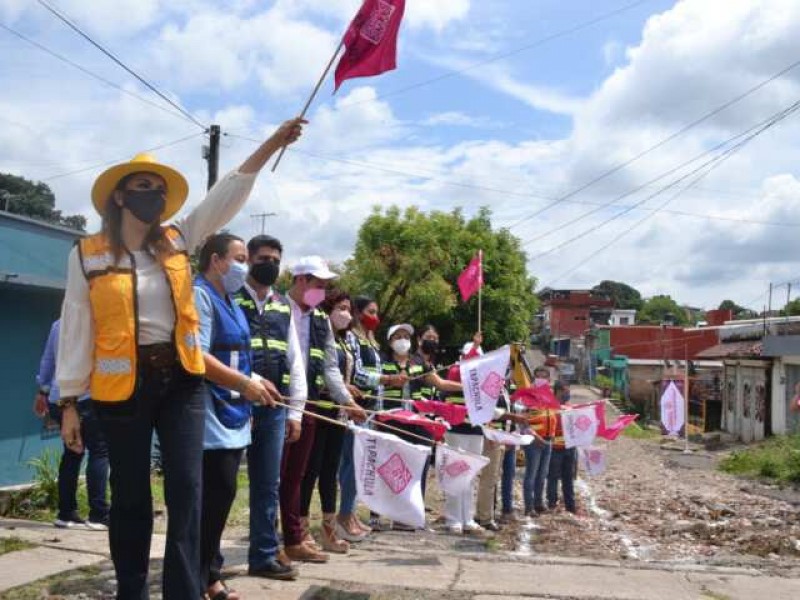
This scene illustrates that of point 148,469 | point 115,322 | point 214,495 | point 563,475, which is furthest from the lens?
point 563,475

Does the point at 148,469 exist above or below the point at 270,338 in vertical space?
below

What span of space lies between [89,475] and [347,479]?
6.73 ft

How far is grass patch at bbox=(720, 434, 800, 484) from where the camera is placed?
17000 mm

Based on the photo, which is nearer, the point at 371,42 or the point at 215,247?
the point at 215,247

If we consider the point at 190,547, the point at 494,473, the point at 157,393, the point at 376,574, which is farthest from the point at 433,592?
the point at 494,473

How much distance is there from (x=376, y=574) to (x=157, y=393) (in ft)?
8.27

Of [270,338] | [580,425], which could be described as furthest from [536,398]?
[270,338]

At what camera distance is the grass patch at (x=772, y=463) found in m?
17.0

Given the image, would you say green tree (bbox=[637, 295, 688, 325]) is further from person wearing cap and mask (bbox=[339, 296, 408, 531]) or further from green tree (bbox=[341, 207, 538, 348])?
person wearing cap and mask (bbox=[339, 296, 408, 531])

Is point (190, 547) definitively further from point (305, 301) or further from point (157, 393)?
point (305, 301)

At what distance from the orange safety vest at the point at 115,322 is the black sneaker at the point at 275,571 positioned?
1911 mm

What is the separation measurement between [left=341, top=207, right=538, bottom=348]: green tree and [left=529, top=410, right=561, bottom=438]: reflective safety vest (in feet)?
46.5

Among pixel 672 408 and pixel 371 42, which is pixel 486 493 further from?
pixel 672 408

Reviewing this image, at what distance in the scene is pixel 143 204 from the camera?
3910mm
